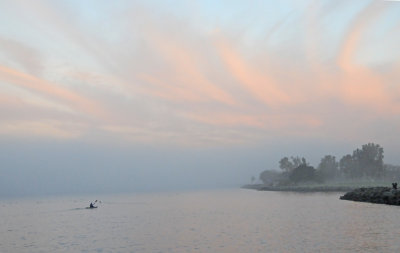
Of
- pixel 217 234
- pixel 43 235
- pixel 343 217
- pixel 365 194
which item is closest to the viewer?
pixel 217 234

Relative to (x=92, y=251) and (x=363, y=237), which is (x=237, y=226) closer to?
(x=363, y=237)

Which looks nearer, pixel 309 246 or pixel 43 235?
pixel 309 246

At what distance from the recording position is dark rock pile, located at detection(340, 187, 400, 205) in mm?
83312

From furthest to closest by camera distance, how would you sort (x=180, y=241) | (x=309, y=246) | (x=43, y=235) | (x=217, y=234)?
(x=43, y=235) < (x=217, y=234) < (x=180, y=241) < (x=309, y=246)

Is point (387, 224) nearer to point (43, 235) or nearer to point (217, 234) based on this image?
point (217, 234)

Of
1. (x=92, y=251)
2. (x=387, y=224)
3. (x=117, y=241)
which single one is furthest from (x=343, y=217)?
(x=92, y=251)

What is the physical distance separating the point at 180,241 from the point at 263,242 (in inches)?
357

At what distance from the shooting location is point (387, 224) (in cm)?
4872

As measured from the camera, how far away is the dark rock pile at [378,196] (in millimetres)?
83312

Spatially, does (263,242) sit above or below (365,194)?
below

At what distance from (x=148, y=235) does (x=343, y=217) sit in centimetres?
2974

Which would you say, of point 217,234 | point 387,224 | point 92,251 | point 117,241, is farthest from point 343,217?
point 92,251

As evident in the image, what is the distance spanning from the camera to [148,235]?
163ft

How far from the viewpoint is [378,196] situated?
302 feet
